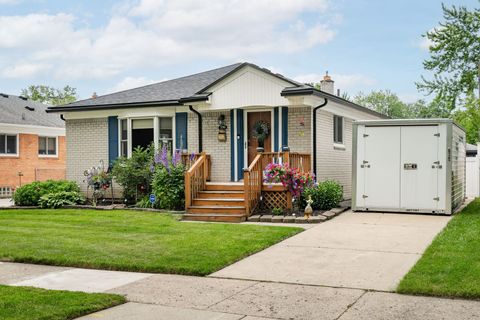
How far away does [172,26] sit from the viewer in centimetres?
2227

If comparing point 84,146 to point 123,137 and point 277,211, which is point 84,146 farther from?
point 277,211

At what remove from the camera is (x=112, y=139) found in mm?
17766

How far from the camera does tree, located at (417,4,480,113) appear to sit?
3198 cm

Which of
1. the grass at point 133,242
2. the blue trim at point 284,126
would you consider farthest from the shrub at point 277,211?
the blue trim at point 284,126

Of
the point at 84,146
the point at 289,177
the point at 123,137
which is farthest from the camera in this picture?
the point at 84,146

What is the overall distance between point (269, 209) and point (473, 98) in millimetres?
8029

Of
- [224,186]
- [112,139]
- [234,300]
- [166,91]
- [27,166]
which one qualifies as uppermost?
[166,91]

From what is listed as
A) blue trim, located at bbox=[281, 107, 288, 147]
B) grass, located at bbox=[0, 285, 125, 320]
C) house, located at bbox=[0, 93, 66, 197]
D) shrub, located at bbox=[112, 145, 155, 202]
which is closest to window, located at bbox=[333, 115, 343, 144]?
blue trim, located at bbox=[281, 107, 288, 147]

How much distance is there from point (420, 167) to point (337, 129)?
4.24 m

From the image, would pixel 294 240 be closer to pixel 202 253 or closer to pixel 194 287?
pixel 202 253

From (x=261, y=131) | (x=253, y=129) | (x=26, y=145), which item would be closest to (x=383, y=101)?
(x=26, y=145)

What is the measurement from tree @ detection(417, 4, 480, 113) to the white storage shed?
20.4 m

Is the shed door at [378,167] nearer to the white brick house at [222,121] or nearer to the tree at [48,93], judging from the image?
the white brick house at [222,121]

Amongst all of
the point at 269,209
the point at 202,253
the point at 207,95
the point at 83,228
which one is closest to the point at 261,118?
the point at 207,95
